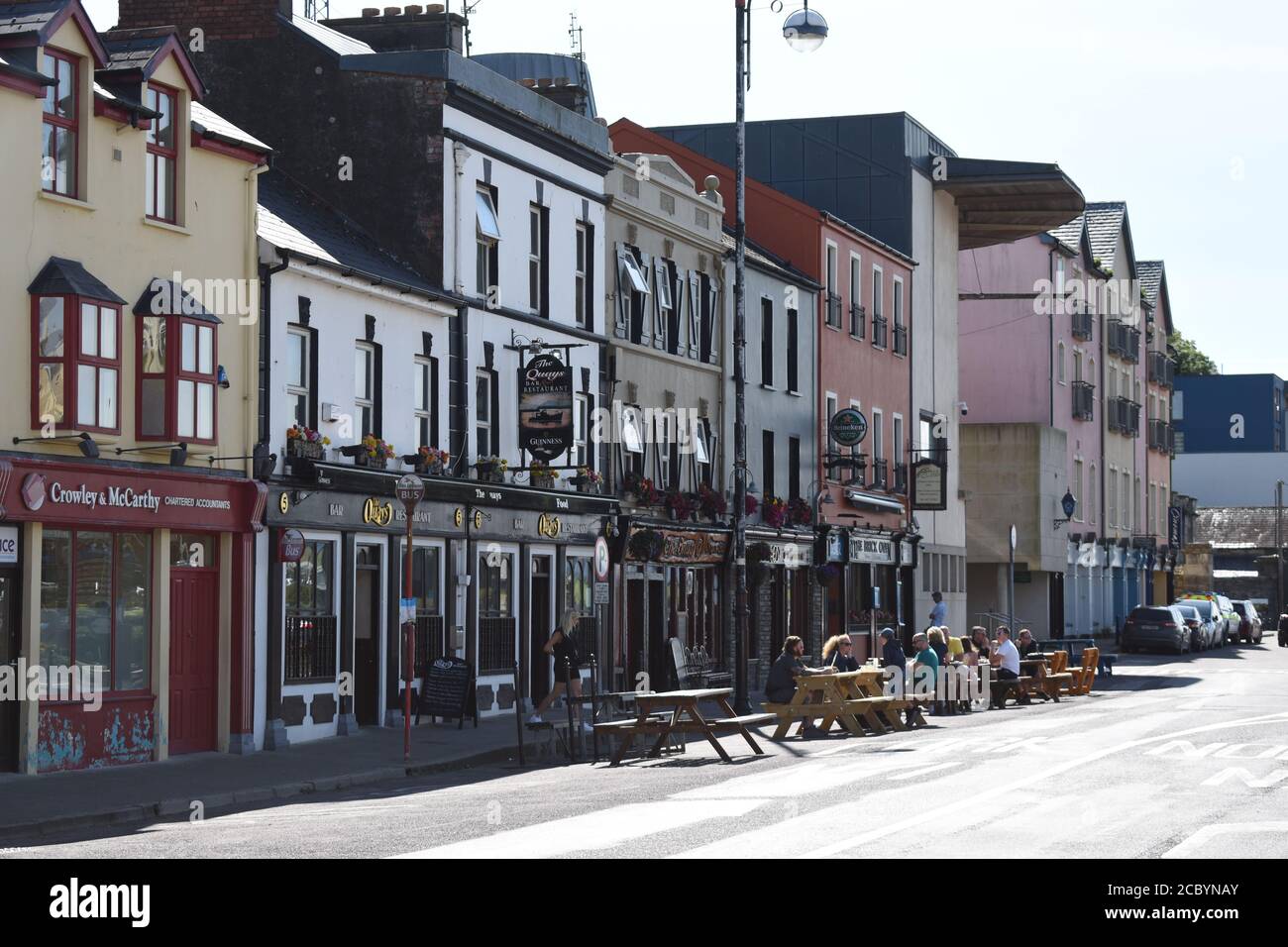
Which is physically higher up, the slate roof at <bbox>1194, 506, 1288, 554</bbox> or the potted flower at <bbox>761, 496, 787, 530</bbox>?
the slate roof at <bbox>1194, 506, 1288, 554</bbox>

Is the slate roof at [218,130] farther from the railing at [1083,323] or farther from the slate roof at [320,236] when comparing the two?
the railing at [1083,323]

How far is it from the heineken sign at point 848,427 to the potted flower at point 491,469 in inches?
635

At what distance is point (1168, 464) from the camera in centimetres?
9094

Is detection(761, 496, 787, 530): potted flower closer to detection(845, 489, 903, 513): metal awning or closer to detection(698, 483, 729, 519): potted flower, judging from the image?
detection(698, 483, 729, 519): potted flower

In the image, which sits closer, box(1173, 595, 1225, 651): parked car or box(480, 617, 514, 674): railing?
box(480, 617, 514, 674): railing

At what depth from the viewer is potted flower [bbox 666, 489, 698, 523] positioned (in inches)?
1486

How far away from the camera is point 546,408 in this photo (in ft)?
103

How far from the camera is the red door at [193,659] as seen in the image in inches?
950

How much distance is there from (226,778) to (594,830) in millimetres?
7760

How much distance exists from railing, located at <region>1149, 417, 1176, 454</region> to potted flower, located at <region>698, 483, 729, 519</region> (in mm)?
49408

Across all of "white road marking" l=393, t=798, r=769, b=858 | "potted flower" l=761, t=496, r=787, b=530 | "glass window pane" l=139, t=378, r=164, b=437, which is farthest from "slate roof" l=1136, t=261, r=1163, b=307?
"white road marking" l=393, t=798, r=769, b=858

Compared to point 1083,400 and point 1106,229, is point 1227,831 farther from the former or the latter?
point 1106,229
